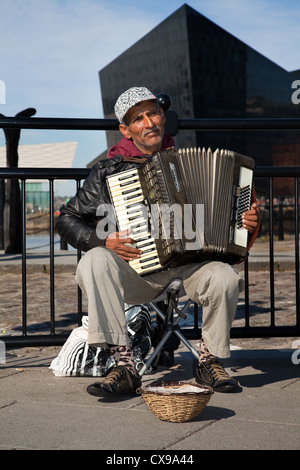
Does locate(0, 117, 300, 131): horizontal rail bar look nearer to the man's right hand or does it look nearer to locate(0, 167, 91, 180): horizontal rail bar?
locate(0, 167, 91, 180): horizontal rail bar

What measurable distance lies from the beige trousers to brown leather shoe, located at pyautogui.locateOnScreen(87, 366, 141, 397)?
16 cm

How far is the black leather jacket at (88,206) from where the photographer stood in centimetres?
373

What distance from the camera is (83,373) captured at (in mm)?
3922

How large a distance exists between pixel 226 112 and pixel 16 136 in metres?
23.9

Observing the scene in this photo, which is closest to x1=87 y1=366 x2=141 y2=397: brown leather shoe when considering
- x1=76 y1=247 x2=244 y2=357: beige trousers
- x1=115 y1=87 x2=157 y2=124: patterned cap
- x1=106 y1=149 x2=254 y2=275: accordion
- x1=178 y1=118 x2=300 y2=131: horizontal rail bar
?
x1=76 y1=247 x2=244 y2=357: beige trousers

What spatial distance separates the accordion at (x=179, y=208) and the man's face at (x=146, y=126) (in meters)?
0.38

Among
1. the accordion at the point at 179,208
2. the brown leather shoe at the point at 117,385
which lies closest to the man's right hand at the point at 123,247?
the accordion at the point at 179,208

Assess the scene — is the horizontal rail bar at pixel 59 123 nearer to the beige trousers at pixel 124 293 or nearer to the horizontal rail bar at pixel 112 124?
the horizontal rail bar at pixel 112 124

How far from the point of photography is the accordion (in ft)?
11.4

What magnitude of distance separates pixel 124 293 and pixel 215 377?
65 cm

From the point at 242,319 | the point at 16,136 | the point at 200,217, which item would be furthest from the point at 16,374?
the point at 16,136

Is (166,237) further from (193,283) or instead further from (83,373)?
(83,373)

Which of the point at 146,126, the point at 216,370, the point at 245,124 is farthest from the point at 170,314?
the point at 245,124

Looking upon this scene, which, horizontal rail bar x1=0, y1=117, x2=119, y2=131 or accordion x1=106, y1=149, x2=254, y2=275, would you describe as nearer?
accordion x1=106, y1=149, x2=254, y2=275
